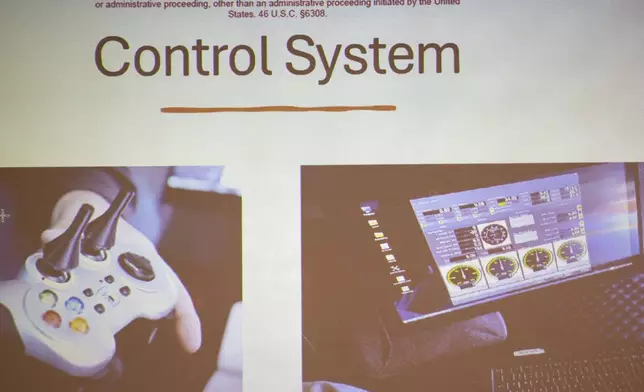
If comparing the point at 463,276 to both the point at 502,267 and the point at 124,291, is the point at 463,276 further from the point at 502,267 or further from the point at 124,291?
the point at 124,291

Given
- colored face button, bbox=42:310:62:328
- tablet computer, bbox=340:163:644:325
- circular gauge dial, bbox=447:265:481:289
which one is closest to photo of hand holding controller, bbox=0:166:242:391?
colored face button, bbox=42:310:62:328

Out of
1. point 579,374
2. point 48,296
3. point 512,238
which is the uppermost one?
point 512,238

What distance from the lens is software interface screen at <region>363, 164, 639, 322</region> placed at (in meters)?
1.41

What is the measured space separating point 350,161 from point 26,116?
0.88m

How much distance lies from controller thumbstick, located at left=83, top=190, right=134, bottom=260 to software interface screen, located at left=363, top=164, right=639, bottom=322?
0.67 meters

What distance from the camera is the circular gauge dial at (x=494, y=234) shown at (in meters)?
1.42

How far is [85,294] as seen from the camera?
4.60ft

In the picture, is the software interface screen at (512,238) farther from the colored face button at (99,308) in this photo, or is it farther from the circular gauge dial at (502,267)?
the colored face button at (99,308)

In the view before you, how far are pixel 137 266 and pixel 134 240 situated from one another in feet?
0.23

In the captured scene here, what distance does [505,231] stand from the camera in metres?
A: 1.42

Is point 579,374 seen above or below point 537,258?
below

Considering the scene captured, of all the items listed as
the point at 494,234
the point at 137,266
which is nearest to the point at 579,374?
the point at 494,234

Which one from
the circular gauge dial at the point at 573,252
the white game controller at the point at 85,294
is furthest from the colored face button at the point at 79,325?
the circular gauge dial at the point at 573,252

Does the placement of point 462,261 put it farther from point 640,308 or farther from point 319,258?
point 640,308
